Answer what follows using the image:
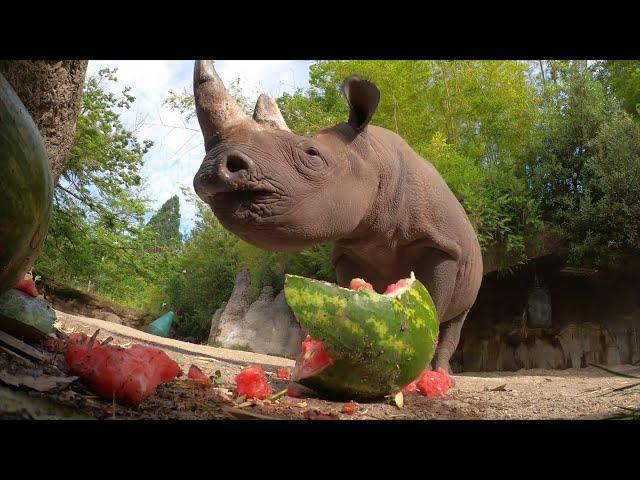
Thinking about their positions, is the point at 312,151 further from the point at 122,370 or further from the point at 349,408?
the point at 122,370

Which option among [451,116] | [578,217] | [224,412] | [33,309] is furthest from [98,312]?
[224,412]

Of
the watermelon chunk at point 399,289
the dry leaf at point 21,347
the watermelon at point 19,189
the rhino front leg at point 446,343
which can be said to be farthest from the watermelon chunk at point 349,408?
the rhino front leg at point 446,343

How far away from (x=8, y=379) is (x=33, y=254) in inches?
18.1

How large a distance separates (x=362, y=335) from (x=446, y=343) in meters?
1.83

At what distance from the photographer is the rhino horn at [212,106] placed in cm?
230

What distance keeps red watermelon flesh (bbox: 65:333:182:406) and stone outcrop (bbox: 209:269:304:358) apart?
8.77 metres

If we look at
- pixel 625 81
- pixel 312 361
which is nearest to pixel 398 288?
pixel 312 361

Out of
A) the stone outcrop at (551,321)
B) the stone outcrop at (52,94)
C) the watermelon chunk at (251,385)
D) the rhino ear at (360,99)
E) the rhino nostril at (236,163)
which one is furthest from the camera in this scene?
the stone outcrop at (551,321)

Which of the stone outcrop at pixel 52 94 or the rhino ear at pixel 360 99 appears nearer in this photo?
the rhino ear at pixel 360 99

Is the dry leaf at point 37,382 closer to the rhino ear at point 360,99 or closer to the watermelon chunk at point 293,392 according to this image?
the watermelon chunk at point 293,392

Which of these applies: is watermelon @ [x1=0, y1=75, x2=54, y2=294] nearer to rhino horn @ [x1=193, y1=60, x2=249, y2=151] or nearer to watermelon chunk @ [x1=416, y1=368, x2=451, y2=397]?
rhino horn @ [x1=193, y1=60, x2=249, y2=151]

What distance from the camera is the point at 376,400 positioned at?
2043 millimetres

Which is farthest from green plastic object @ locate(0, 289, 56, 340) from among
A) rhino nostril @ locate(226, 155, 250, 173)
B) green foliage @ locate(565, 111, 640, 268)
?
green foliage @ locate(565, 111, 640, 268)
